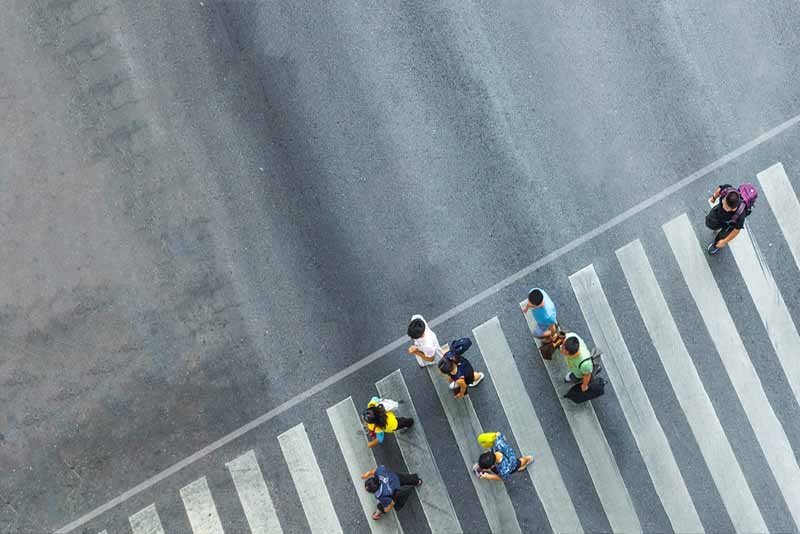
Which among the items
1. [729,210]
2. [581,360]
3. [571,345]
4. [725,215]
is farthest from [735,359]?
[571,345]

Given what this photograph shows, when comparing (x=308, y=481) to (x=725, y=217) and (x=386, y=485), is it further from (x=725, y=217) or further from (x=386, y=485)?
(x=725, y=217)

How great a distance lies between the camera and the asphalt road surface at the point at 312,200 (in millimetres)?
10828

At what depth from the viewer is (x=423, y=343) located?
980cm

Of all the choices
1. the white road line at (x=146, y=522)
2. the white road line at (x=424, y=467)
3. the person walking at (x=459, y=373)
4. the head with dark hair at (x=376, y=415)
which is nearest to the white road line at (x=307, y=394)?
the white road line at (x=146, y=522)

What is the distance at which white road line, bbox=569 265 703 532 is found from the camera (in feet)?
34.1

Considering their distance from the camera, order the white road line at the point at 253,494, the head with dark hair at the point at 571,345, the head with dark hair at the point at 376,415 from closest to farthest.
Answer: the head with dark hair at the point at 571,345 → the head with dark hair at the point at 376,415 → the white road line at the point at 253,494

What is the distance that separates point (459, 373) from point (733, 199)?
14.9ft

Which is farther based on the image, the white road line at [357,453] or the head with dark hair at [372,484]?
the white road line at [357,453]

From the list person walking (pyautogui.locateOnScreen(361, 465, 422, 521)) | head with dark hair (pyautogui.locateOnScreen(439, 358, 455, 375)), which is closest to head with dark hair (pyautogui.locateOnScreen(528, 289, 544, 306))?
head with dark hair (pyautogui.locateOnScreen(439, 358, 455, 375))

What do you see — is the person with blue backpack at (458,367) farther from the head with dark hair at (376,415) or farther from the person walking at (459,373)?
the head with dark hair at (376,415)

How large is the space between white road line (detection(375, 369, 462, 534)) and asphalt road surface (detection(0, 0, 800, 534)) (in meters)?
0.22

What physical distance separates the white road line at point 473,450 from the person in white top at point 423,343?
1.57ft

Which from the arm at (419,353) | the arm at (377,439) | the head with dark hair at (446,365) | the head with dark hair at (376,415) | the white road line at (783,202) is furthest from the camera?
the white road line at (783,202)

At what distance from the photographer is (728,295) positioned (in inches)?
421
